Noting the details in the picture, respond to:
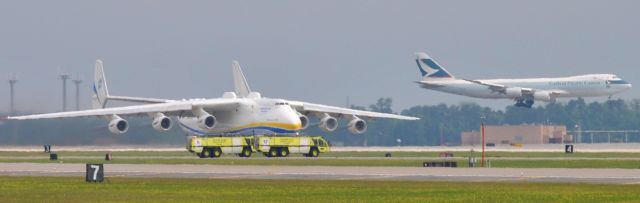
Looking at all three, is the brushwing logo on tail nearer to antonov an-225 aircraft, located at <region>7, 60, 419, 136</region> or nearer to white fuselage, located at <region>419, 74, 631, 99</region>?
white fuselage, located at <region>419, 74, 631, 99</region>

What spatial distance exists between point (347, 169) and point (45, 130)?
46.8 meters

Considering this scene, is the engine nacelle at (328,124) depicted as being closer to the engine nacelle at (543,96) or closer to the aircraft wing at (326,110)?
the aircraft wing at (326,110)

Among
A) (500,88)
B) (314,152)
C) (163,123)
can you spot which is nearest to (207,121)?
(163,123)

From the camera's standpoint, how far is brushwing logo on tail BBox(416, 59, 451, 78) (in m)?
155

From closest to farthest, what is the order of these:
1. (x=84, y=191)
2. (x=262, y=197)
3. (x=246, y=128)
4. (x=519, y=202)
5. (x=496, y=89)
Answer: (x=519, y=202), (x=262, y=197), (x=84, y=191), (x=246, y=128), (x=496, y=89)

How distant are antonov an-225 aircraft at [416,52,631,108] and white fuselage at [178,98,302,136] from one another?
62.2m

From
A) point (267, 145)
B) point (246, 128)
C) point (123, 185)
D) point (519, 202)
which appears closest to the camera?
point (519, 202)

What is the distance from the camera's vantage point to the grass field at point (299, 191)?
3734cm

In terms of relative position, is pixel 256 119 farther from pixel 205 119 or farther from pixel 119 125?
pixel 119 125

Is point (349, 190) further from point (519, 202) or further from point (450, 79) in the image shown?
point (450, 79)

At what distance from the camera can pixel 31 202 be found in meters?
36.3

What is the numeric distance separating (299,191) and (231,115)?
4680 centimetres

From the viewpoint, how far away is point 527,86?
14675 cm

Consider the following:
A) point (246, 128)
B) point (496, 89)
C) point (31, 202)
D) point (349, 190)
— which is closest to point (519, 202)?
point (349, 190)
